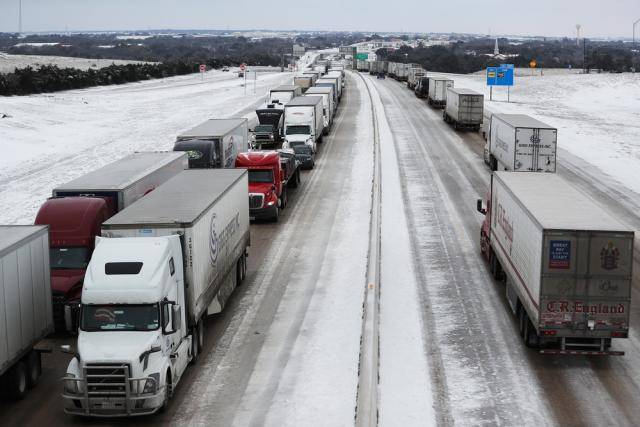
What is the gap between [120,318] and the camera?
51.7 ft

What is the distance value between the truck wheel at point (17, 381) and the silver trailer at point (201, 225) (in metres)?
3.17

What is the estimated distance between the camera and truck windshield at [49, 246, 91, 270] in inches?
795

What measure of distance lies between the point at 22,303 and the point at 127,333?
2.60 m

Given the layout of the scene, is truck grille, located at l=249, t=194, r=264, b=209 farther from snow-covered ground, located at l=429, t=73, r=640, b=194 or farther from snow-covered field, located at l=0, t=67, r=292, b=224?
snow-covered ground, located at l=429, t=73, r=640, b=194

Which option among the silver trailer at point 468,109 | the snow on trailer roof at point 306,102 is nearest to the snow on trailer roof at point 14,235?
the snow on trailer roof at point 306,102

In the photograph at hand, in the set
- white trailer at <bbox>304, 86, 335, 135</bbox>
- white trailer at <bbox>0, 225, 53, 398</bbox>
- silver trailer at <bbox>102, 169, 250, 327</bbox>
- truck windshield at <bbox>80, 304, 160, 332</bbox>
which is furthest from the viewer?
white trailer at <bbox>304, 86, 335, 135</bbox>

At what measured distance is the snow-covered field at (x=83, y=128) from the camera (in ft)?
136

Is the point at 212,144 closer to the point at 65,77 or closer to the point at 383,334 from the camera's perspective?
the point at 383,334

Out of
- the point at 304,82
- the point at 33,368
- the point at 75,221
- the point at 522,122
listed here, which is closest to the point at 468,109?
the point at 522,122

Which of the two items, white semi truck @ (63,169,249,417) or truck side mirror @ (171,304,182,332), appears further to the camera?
truck side mirror @ (171,304,182,332)

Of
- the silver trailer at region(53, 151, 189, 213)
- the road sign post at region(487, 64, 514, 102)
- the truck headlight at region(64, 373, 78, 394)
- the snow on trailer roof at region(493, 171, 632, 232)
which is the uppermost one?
the road sign post at region(487, 64, 514, 102)

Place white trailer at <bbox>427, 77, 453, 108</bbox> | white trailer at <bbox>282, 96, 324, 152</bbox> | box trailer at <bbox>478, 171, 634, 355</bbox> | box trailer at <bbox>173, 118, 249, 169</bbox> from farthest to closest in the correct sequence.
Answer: white trailer at <bbox>427, 77, 453, 108</bbox>
white trailer at <bbox>282, 96, 324, 152</bbox>
box trailer at <bbox>173, 118, 249, 169</bbox>
box trailer at <bbox>478, 171, 634, 355</bbox>

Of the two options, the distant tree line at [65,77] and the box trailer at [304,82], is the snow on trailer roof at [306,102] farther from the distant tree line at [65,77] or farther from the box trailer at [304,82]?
the distant tree line at [65,77]

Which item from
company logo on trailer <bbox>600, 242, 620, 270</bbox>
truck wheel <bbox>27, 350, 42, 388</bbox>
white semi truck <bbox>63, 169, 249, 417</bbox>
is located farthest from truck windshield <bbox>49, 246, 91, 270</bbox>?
company logo on trailer <bbox>600, 242, 620, 270</bbox>
